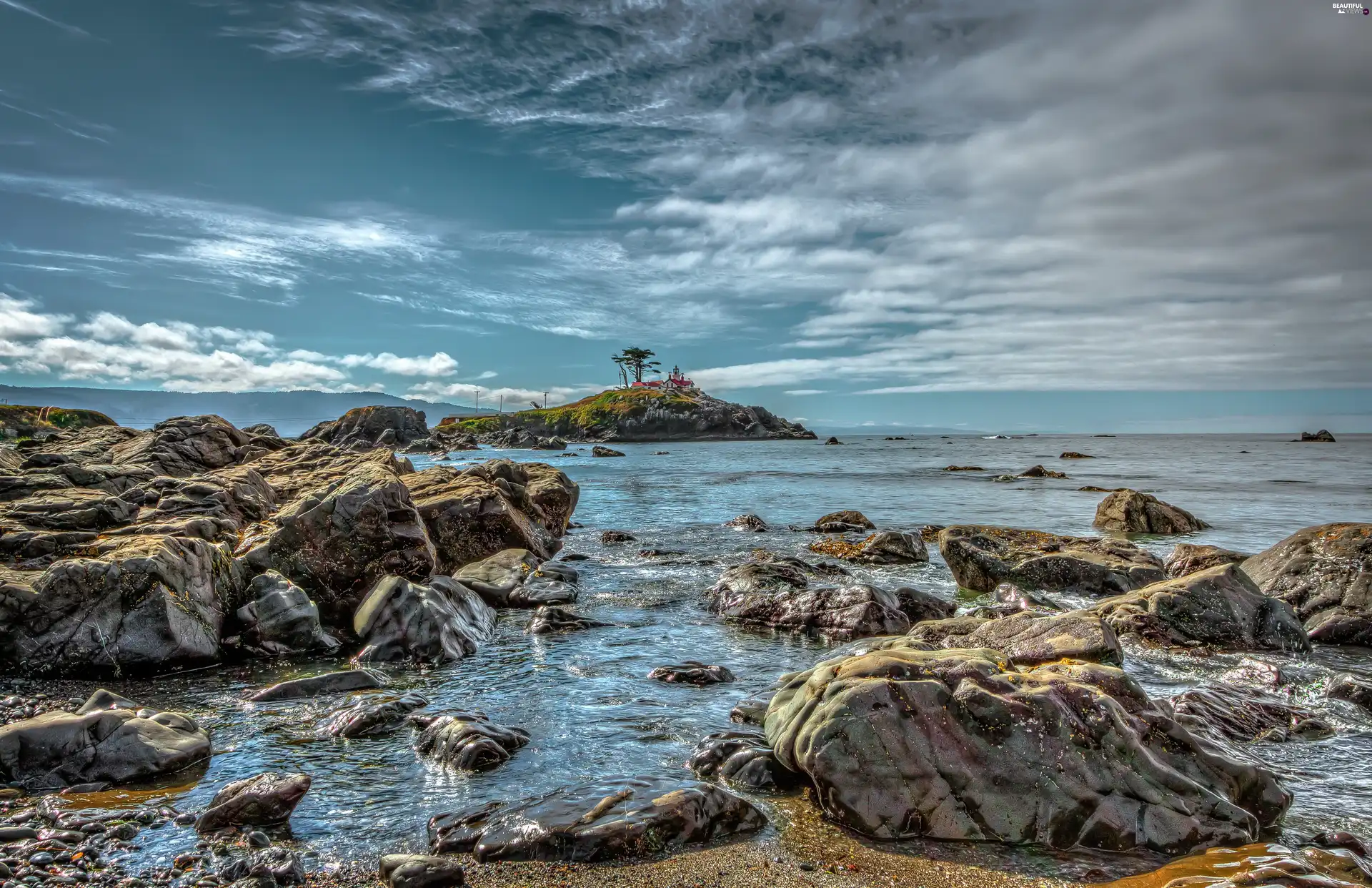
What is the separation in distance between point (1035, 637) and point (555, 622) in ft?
27.3

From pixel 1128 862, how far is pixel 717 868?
326 centimetres

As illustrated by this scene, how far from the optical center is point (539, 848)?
562cm

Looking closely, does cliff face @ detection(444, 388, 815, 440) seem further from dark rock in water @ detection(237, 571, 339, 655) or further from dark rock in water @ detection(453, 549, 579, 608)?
dark rock in water @ detection(237, 571, 339, 655)

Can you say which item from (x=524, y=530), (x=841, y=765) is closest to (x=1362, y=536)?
(x=841, y=765)

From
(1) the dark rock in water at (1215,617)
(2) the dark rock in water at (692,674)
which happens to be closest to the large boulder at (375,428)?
(2) the dark rock in water at (692,674)

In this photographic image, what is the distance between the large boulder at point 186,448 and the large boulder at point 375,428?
102623mm

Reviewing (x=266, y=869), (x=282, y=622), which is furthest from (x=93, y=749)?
(x=282, y=622)

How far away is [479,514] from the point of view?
62.0ft

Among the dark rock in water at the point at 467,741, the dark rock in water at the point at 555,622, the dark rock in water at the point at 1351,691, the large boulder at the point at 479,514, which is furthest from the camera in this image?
the large boulder at the point at 479,514

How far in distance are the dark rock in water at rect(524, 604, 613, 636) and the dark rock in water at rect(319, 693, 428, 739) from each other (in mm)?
4425

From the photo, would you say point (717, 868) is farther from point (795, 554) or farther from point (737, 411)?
point (737, 411)

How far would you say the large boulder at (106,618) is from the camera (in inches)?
378

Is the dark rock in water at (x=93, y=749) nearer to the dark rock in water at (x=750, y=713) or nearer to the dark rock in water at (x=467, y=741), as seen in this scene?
the dark rock in water at (x=467, y=741)

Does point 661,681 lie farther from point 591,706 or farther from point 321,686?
point 321,686
